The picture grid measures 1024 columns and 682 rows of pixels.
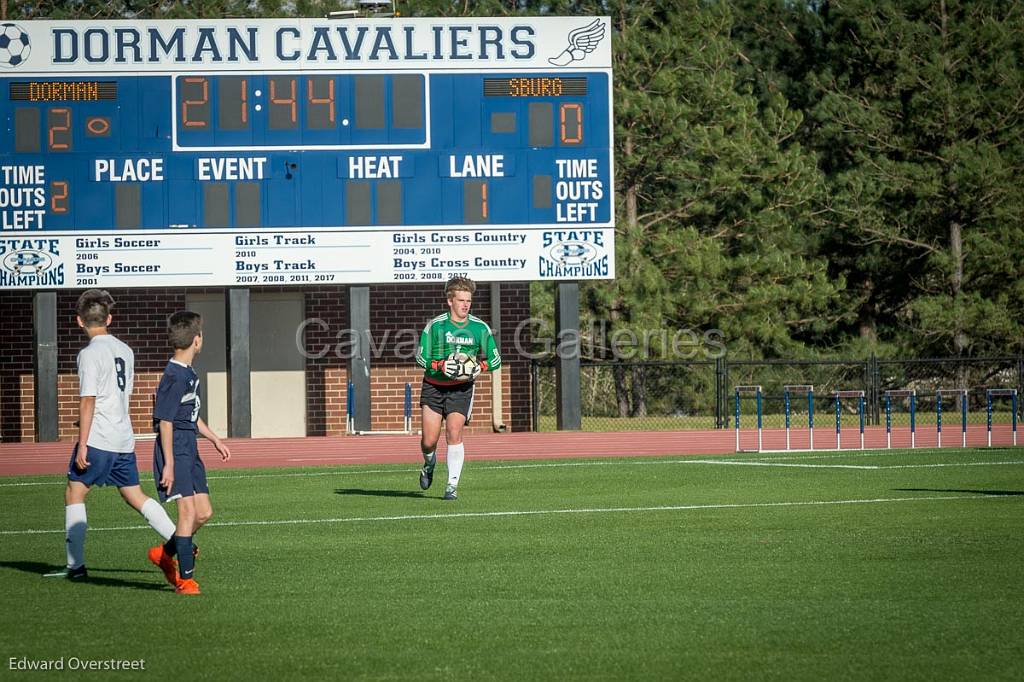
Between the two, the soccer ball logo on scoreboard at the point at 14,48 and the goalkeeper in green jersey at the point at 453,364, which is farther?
the soccer ball logo on scoreboard at the point at 14,48

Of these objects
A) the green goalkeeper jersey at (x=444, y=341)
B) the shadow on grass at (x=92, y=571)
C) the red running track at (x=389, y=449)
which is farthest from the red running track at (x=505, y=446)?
the shadow on grass at (x=92, y=571)

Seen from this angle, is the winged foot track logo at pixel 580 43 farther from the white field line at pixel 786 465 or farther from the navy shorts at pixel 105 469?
the navy shorts at pixel 105 469

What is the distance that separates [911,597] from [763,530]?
3.19 m

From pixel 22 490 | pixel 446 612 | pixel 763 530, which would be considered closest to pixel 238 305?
pixel 22 490

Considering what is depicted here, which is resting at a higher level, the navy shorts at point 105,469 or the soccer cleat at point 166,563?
the navy shorts at point 105,469

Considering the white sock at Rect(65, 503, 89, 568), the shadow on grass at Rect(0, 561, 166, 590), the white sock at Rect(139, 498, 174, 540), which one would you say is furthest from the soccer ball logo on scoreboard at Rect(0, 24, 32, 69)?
the white sock at Rect(139, 498, 174, 540)

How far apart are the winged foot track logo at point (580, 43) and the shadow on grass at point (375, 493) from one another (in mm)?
13657

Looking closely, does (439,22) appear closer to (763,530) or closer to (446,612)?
(763,530)

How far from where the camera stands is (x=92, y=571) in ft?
32.6

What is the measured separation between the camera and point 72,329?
3422 centimetres

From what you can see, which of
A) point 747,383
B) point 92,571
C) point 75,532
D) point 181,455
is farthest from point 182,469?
point 747,383

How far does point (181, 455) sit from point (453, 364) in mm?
5610

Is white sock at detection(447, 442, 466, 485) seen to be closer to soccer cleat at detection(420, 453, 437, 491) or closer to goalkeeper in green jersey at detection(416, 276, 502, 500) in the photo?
goalkeeper in green jersey at detection(416, 276, 502, 500)

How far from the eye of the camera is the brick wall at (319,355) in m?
33.7
